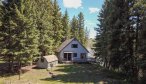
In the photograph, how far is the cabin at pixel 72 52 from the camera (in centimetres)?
5788

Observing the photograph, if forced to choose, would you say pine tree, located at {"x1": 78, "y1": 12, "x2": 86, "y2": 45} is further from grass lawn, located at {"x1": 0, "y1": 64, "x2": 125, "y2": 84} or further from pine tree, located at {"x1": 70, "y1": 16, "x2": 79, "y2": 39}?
grass lawn, located at {"x1": 0, "y1": 64, "x2": 125, "y2": 84}

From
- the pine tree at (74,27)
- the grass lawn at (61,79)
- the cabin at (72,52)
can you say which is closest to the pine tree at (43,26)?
the cabin at (72,52)

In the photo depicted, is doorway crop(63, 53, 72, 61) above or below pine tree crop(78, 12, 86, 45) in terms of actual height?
below

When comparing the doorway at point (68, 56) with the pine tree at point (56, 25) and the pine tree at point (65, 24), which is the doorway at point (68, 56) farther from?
the pine tree at point (65, 24)

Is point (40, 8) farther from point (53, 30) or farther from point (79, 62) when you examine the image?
point (79, 62)

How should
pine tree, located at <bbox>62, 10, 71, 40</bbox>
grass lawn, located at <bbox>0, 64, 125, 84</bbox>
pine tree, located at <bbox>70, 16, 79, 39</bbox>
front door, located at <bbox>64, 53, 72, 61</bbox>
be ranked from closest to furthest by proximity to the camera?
grass lawn, located at <bbox>0, 64, 125, 84</bbox>
front door, located at <bbox>64, 53, 72, 61</bbox>
pine tree, located at <bbox>62, 10, 71, 40</bbox>
pine tree, located at <bbox>70, 16, 79, 39</bbox>

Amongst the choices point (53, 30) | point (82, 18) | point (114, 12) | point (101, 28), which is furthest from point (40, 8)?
point (82, 18)

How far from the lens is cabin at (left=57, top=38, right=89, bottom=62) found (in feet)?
190

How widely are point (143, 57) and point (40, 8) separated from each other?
28315 millimetres

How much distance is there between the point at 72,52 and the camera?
191ft

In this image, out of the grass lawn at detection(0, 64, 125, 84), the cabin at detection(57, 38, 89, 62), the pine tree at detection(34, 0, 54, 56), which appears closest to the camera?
the grass lawn at detection(0, 64, 125, 84)

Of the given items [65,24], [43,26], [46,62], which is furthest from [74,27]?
[46,62]

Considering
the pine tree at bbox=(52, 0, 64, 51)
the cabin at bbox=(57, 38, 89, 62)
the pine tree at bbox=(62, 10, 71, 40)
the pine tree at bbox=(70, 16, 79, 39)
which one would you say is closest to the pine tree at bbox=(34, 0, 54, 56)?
the cabin at bbox=(57, 38, 89, 62)

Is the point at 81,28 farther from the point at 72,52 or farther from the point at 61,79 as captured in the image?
the point at 61,79
